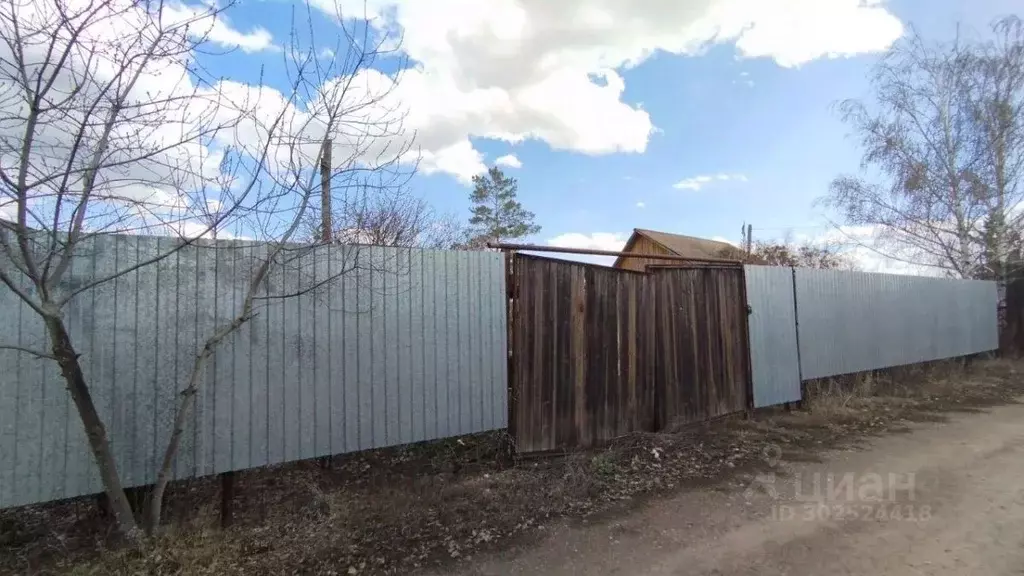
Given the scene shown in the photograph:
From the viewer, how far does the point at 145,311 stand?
3.47 meters

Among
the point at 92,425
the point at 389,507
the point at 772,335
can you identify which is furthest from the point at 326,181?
the point at 772,335

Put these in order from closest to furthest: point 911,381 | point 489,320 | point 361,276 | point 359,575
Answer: point 359,575
point 361,276
point 489,320
point 911,381

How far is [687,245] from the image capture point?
883 inches

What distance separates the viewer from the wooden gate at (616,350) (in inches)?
206

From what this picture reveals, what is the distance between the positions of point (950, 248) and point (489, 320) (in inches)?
699

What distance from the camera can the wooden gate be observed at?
5.23 meters

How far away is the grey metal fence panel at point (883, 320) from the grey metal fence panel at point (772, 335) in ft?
1.09

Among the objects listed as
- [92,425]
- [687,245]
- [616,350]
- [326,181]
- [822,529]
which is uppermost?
[687,245]

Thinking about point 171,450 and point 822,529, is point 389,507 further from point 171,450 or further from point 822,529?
point 822,529

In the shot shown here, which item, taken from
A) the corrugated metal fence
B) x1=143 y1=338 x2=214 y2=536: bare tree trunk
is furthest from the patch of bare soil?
the corrugated metal fence

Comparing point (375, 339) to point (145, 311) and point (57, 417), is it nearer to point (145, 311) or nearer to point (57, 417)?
point (145, 311)

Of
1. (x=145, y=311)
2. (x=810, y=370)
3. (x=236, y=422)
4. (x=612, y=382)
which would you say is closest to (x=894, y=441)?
(x=810, y=370)

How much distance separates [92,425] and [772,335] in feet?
25.8

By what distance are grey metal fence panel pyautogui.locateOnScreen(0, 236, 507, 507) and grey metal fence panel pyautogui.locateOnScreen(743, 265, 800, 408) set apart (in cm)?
430
